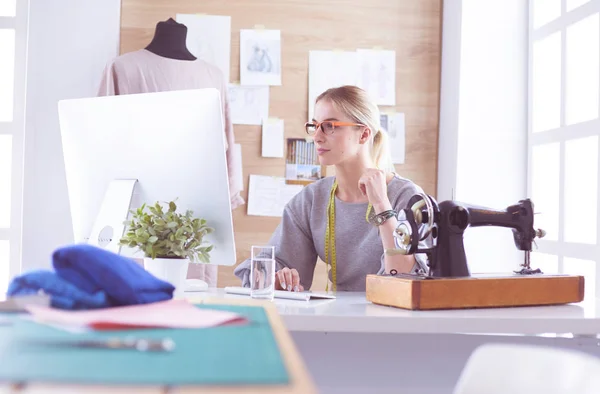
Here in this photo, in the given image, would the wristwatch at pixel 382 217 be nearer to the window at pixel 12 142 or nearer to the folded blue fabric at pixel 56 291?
the folded blue fabric at pixel 56 291

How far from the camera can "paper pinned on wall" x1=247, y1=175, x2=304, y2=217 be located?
3225 mm

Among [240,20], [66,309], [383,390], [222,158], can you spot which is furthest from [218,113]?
[240,20]

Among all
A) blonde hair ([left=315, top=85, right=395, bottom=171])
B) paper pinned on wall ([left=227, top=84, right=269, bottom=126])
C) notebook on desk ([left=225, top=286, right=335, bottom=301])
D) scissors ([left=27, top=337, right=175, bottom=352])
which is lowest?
notebook on desk ([left=225, top=286, right=335, bottom=301])

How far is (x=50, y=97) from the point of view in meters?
3.01

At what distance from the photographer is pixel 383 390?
1.56 meters

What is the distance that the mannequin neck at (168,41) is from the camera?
284cm

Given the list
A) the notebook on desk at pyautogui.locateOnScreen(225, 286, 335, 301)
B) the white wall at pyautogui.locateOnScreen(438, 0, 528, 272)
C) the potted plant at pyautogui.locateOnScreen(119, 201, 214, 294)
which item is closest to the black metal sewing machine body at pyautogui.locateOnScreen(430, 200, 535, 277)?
the notebook on desk at pyautogui.locateOnScreen(225, 286, 335, 301)

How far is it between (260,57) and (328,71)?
0.31 metres

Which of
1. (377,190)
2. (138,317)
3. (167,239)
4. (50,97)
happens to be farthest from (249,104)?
(138,317)

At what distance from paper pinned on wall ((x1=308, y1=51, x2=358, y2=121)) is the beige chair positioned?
2197 millimetres

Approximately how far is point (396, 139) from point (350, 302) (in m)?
1.74

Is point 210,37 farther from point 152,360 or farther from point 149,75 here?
point 152,360

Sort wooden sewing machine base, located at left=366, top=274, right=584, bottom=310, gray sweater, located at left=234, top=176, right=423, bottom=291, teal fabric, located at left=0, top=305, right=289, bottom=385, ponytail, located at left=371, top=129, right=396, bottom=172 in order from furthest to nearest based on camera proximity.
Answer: ponytail, located at left=371, top=129, right=396, bottom=172 → gray sweater, located at left=234, top=176, right=423, bottom=291 → wooden sewing machine base, located at left=366, top=274, right=584, bottom=310 → teal fabric, located at left=0, top=305, right=289, bottom=385

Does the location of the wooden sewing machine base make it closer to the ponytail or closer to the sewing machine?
the sewing machine
